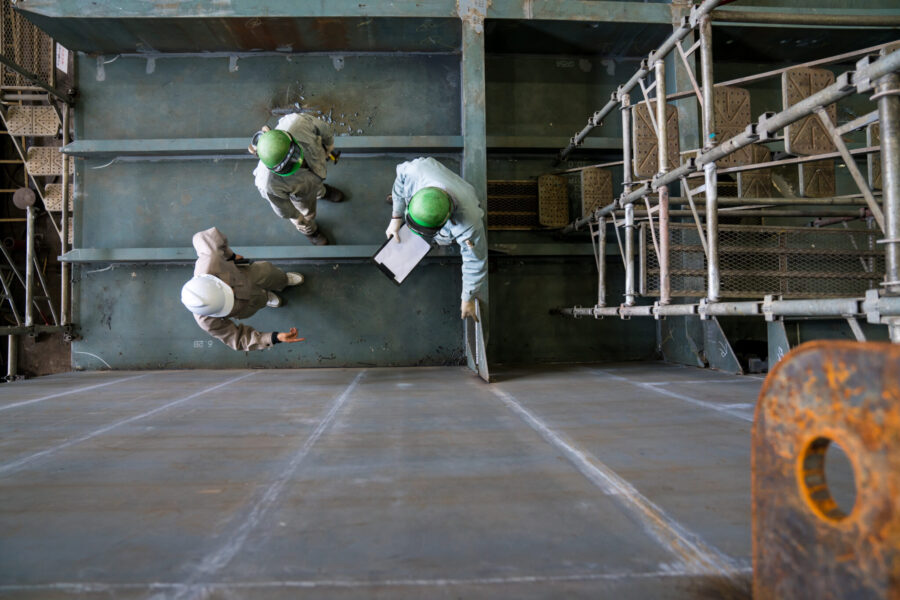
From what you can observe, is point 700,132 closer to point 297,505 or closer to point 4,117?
point 297,505

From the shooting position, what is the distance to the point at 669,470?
222 centimetres

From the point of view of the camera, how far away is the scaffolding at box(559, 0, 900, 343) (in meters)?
2.40

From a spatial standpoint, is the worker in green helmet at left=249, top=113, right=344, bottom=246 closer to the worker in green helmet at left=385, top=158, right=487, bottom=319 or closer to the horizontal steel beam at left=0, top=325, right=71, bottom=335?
the worker in green helmet at left=385, top=158, right=487, bottom=319

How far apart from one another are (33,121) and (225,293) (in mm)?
4902

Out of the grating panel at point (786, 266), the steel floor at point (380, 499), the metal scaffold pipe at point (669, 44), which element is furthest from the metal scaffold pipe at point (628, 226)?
the steel floor at point (380, 499)

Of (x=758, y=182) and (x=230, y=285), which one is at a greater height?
(x=758, y=182)

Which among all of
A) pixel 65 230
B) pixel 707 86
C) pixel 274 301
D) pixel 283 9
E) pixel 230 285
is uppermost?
pixel 283 9

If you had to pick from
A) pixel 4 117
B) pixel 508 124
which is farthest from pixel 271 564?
pixel 4 117

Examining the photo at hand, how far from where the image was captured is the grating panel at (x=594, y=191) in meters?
6.08

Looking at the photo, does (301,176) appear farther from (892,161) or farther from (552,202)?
(892,161)

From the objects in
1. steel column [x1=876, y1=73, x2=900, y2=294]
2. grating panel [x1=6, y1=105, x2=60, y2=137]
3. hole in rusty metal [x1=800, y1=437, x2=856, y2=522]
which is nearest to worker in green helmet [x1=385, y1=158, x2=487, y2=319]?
steel column [x1=876, y1=73, x2=900, y2=294]

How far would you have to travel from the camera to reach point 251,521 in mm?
1792

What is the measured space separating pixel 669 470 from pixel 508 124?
5897 mm

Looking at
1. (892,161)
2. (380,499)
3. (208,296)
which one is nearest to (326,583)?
(380,499)
